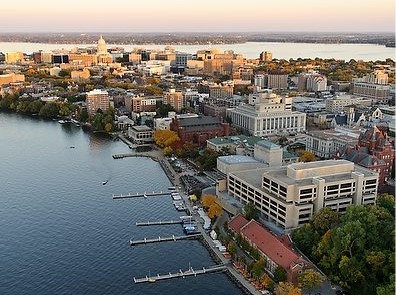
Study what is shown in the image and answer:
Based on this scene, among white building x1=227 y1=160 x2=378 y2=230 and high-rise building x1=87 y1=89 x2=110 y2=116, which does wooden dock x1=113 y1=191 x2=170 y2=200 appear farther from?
high-rise building x1=87 y1=89 x2=110 y2=116

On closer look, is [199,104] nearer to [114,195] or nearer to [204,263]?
[114,195]

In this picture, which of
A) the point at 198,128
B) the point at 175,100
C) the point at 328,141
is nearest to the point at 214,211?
the point at 328,141

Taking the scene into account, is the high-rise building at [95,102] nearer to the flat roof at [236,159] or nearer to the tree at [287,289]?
the flat roof at [236,159]

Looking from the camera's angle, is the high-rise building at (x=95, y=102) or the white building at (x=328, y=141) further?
the high-rise building at (x=95, y=102)

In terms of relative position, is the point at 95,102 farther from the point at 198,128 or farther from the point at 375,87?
the point at 375,87

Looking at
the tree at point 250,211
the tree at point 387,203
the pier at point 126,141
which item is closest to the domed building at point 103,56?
the pier at point 126,141

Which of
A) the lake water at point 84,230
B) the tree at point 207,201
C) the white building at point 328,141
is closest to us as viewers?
the lake water at point 84,230
